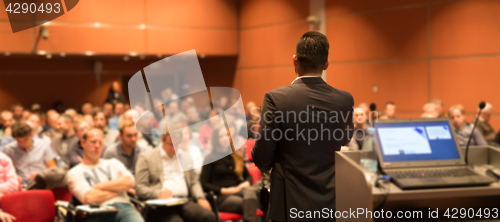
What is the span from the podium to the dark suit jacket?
8.8 inches

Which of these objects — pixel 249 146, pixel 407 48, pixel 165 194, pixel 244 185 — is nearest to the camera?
pixel 165 194

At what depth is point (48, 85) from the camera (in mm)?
9766

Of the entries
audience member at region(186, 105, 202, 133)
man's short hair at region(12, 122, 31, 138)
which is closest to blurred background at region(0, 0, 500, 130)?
man's short hair at region(12, 122, 31, 138)

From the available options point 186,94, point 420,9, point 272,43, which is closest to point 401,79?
point 420,9

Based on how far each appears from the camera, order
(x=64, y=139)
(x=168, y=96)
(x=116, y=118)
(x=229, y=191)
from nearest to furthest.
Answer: (x=229, y=191)
(x=64, y=139)
(x=116, y=118)
(x=168, y=96)

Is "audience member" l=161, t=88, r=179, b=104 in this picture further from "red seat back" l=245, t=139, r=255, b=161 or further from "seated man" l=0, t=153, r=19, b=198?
"seated man" l=0, t=153, r=19, b=198

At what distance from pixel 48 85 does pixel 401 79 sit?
26.2 ft

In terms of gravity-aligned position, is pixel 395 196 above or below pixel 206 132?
above

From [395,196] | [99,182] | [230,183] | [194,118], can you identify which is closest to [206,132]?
[194,118]

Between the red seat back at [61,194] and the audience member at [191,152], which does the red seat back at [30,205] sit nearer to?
the red seat back at [61,194]

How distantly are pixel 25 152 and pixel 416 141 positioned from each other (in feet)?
12.8

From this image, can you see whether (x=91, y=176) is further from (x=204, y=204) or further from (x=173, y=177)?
(x=204, y=204)

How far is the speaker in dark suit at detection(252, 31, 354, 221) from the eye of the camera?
1.53 m

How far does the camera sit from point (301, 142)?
1.55 m
